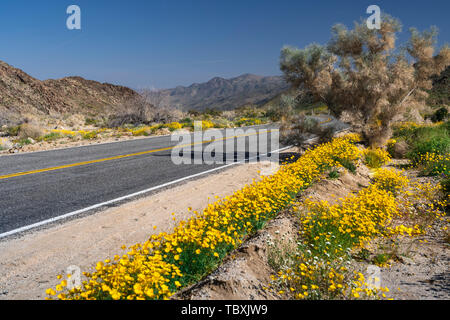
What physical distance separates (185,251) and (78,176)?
5.48m

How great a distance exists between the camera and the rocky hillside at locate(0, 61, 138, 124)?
171ft

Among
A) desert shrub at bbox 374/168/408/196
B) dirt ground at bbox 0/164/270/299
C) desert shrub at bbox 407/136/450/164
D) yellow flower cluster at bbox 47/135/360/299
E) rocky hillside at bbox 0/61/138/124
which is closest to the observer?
yellow flower cluster at bbox 47/135/360/299

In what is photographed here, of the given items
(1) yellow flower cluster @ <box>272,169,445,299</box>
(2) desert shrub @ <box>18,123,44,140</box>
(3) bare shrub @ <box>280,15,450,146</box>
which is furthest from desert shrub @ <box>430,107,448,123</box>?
(2) desert shrub @ <box>18,123,44,140</box>

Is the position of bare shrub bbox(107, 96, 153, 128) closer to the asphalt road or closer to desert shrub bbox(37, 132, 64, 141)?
desert shrub bbox(37, 132, 64, 141)

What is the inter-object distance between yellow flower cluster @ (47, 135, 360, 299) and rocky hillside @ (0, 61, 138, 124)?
46634 mm

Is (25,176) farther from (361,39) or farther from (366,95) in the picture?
(361,39)

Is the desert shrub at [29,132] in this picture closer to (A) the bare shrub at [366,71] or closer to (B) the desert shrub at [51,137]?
(B) the desert shrub at [51,137]

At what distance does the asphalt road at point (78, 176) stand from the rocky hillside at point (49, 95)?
3951 centimetres

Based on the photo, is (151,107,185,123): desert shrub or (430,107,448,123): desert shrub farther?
(151,107,185,123): desert shrub

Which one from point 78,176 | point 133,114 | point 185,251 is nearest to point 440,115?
point 133,114

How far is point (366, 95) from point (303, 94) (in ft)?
6.68

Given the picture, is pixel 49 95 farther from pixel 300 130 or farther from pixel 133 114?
pixel 300 130

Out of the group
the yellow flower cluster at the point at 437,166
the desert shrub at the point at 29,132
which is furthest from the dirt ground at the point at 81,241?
the desert shrub at the point at 29,132
